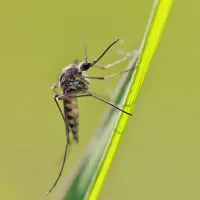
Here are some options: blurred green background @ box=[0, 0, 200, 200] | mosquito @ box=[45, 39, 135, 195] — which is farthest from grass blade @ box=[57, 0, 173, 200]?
blurred green background @ box=[0, 0, 200, 200]

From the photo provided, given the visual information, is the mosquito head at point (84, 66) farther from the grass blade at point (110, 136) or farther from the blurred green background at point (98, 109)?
the grass blade at point (110, 136)

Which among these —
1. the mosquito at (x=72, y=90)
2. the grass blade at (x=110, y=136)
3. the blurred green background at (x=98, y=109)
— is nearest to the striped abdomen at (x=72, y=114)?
the mosquito at (x=72, y=90)

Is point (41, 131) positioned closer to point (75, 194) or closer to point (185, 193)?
point (185, 193)

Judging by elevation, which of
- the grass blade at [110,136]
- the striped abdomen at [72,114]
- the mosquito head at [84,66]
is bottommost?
the grass blade at [110,136]

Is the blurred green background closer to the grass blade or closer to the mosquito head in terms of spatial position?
the mosquito head

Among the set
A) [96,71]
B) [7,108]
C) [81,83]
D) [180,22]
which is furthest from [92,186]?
[7,108]

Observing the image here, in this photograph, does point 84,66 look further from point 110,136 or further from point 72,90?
point 110,136
